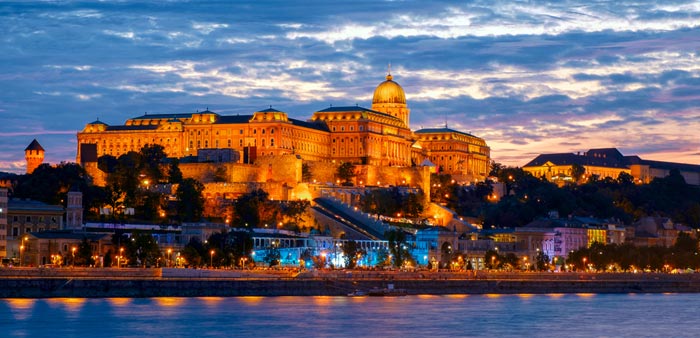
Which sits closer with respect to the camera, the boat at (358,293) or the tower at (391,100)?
the boat at (358,293)

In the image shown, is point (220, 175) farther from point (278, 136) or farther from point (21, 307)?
point (21, 307)

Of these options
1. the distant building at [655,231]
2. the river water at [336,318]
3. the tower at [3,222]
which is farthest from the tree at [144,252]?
the distant building at [655,231]

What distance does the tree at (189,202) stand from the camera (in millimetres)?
118312

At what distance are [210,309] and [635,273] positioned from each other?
166 ft

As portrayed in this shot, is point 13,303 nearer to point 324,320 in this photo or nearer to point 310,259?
point 324,320

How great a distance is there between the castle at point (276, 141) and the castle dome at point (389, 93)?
8554 millimetres

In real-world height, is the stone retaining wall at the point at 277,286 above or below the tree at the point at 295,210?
below

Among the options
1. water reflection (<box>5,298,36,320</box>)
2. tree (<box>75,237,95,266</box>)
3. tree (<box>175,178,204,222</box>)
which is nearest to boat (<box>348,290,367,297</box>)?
tree (<box>75,237,95,266</box>)

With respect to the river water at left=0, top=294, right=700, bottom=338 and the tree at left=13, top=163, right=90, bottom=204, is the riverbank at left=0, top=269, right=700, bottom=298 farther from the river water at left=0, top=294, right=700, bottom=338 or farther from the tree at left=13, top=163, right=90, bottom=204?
the tree at left=13, top=163, right=90, bottom=204

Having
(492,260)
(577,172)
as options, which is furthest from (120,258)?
(577,172)

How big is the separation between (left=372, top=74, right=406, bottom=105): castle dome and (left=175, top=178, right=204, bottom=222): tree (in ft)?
197

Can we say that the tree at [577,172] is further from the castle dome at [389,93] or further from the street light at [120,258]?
the street light at [120,258]

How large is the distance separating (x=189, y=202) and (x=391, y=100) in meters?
63.1

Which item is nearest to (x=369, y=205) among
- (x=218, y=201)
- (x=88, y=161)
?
(x=218, y=201)
